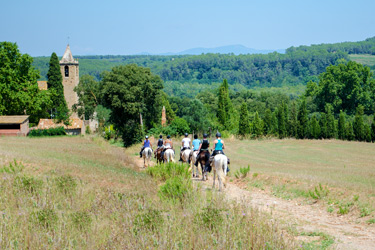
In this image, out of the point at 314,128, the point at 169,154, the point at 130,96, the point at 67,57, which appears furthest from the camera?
the point at 67,57

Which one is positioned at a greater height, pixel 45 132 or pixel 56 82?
pixel 56 82

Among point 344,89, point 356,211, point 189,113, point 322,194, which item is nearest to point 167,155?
point 322,194

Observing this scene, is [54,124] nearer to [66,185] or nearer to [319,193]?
[66,185]

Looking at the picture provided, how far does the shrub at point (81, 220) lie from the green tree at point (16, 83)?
51098mm

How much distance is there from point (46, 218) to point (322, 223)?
25.2 ft

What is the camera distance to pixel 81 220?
957cm

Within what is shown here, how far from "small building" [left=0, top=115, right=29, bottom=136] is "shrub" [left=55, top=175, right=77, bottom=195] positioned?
47.3 meters

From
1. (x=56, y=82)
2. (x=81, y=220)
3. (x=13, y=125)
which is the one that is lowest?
(x=13, y=125)

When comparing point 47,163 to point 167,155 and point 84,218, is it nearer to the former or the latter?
point 167,155

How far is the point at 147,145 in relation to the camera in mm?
27109

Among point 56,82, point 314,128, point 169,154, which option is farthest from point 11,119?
point 314,128

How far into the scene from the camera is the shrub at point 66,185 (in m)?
13.1

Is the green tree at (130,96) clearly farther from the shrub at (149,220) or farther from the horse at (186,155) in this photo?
the shrub at (149,220)

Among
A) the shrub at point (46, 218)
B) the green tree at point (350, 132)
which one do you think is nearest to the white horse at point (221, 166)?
the shrub at point (46, 218)
